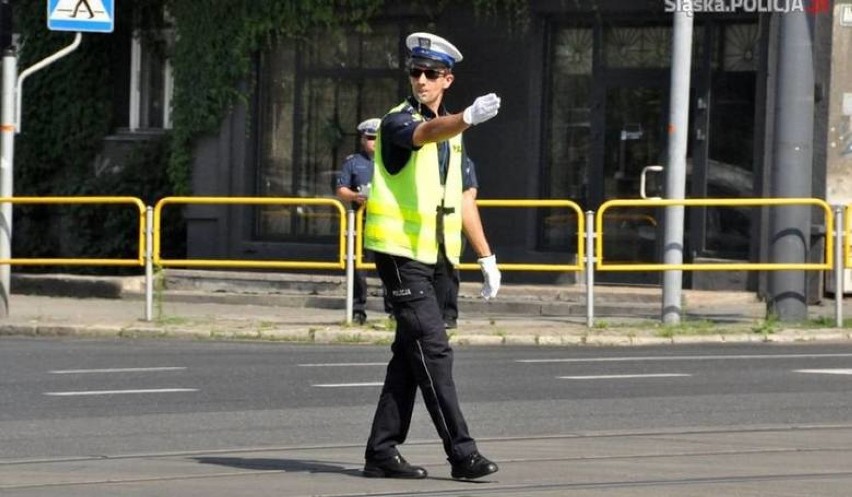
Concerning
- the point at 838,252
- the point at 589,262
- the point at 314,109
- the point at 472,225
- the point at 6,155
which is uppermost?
the point at 314,109

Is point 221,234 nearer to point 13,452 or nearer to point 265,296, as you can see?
point 265,296

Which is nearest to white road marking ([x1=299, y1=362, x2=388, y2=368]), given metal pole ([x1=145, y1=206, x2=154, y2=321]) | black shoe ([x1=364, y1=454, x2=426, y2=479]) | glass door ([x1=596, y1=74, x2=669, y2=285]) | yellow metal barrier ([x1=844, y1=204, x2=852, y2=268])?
metal pole ([x1=145, y1=206, x2=154, y2=321])

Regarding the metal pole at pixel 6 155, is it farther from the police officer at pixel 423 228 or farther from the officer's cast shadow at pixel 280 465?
the police officer at pixel 423 228

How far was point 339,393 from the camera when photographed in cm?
1193

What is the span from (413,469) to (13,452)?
2298 mm

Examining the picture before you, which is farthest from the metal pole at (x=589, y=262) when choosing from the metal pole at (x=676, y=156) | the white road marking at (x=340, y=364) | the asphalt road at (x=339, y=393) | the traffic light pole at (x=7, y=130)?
the traffic light pole at (x=7, y=130)

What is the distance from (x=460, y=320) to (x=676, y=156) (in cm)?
253

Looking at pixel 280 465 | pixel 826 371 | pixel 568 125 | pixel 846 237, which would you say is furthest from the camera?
pixel 568 125

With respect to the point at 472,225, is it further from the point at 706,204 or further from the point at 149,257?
the point at 149,257

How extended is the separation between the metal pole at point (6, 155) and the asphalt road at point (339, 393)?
190 centimetres

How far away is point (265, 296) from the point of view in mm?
20250

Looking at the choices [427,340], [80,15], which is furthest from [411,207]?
[80,15]

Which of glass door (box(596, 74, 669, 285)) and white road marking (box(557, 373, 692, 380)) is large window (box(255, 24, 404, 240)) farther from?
white road marking (box(557, 373, 692, 380))

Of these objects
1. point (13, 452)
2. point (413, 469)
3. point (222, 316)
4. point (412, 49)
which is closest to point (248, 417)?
point (13, 452)
